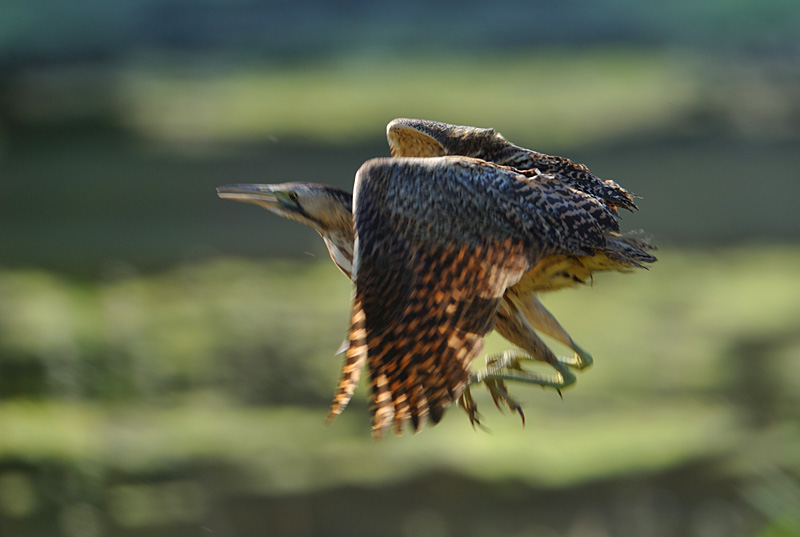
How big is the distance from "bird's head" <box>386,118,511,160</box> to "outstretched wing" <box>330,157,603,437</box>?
0.52 meters

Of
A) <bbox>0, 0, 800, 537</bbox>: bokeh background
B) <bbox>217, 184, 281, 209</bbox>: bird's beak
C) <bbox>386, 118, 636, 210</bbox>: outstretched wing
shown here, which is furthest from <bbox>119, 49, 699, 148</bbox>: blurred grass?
<bbox>386, 118, 636, 210</bbox>: outstretched wing

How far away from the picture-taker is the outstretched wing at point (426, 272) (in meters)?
2.60

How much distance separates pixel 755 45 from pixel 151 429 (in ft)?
42.4

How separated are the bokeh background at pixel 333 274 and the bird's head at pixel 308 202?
910 centimetres

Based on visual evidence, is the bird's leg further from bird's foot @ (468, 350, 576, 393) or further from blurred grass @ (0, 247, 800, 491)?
blurred grass @ (0, 247, 800, 491)

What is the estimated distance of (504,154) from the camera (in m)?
3.25

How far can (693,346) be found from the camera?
48.5 feet

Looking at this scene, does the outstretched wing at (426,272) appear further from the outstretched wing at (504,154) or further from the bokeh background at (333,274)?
the bokeh background at (333,274)

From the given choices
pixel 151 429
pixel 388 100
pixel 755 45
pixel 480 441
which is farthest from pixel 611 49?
pixel 151 429

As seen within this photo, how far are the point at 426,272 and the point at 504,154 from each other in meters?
0.76

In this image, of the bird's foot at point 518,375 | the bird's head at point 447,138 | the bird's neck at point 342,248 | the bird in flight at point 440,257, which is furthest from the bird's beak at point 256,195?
the bird's foot at point 518,375

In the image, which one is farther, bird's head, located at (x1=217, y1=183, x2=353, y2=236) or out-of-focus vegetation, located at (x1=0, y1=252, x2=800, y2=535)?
out-of-focus vegetation, located at (x1=0, y1=252, x2=800, y2=535)

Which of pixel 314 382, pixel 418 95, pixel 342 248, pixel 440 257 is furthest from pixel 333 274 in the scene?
pixel 440 257

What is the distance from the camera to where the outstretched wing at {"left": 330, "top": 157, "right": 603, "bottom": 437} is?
8.54 ft
